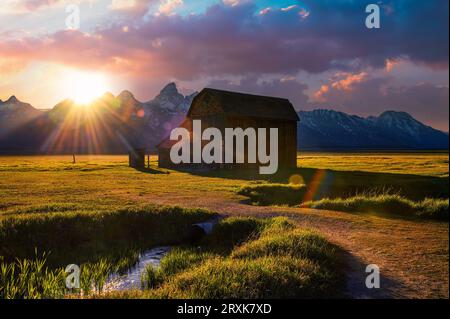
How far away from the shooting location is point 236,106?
1678 inches

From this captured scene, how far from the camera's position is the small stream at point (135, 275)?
964 cm

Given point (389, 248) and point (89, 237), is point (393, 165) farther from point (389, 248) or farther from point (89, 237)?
point (89, 237)

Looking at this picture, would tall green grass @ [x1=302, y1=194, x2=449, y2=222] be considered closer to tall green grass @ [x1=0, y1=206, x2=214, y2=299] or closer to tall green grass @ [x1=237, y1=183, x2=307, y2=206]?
tall green grass @ [x1=237, y1=183, x2=307, y2=206]

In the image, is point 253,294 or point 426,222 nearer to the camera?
point 253,294

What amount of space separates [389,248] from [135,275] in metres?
7.24

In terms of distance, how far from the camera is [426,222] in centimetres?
1270

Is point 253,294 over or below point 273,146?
below

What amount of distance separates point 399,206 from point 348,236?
5791 millimetres

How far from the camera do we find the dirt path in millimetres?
7066

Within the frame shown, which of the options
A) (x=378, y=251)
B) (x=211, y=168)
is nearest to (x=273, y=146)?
(x=211, y=168)

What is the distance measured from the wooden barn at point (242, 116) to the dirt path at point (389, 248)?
26098 millimetres

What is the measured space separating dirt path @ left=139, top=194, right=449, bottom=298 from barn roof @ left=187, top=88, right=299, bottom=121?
2654cm
